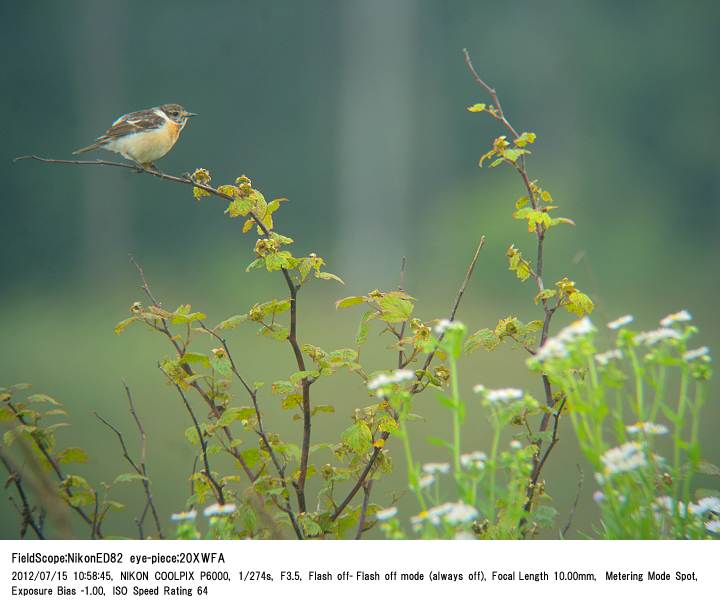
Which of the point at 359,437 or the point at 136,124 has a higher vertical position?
the point at 136,124

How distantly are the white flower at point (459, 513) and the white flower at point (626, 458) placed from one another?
0.17m

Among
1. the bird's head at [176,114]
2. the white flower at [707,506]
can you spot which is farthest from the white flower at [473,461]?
the bird's head at [176,114]

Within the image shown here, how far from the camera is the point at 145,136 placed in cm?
220

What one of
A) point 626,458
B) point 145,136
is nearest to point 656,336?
point 626,458

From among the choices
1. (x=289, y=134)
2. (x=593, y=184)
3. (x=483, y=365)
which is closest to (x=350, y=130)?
(x=289, y=134)

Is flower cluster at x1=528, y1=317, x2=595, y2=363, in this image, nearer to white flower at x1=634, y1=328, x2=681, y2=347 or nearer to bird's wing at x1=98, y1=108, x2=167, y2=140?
white flower at x1=634, y1=328, x2=681, y2=347

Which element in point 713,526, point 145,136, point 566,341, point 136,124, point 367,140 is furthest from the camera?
point 367,140

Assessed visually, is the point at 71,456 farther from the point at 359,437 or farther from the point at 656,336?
the point at 656,336

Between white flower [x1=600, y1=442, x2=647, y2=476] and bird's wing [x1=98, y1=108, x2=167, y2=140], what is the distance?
1573mm

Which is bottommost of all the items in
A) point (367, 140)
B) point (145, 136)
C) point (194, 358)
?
point (194, 358)

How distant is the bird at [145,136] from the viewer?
7.19 feet

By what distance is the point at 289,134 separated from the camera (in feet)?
31.8

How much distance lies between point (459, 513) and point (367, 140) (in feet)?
26.0

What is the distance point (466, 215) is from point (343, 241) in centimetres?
120
